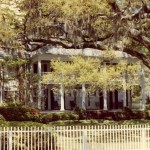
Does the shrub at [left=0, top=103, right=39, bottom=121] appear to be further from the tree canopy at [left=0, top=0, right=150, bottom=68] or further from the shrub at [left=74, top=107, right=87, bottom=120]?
the shrub at [left=74, top=107, right=87, bottom=120]

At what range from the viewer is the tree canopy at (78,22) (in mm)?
18266

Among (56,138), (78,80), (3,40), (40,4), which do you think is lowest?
(56,138)

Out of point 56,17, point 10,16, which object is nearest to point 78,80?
point 10,16

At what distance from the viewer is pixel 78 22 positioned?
63.1 ft

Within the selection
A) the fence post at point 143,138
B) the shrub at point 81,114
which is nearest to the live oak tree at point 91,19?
the fence post at point 143,138

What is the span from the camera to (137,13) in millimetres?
18781

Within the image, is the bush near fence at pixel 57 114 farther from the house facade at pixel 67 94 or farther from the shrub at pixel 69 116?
the house facade at pixel 67 94

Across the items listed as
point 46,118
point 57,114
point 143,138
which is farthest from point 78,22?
point 57,114

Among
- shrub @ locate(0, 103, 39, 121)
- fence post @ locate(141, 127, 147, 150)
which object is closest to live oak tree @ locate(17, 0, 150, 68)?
shrub @ locate(0, 103, 39, 121)

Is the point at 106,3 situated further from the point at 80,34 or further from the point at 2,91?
the point at 2,91

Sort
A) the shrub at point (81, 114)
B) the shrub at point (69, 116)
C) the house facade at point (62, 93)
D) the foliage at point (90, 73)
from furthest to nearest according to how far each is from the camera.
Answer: the house facade at point (62, 93) → the shrub at point (81, 114) → the shrub at point (69, 116) → the foliage at point (90, 73)

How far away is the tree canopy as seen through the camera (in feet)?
59.9

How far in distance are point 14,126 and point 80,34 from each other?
8.14 metres

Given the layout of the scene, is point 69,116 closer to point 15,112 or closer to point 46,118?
point 46,118
